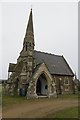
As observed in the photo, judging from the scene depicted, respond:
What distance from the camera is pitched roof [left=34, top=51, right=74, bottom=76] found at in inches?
1858

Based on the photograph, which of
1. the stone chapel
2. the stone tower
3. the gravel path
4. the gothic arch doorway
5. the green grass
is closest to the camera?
the green grass

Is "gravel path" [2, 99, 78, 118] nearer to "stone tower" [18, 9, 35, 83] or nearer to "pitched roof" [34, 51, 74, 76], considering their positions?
"stone tower" [18, 9, 35, 83]

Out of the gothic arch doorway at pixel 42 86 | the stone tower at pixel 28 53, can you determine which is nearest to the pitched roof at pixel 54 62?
the gothic arch doorway at pixel 42 86

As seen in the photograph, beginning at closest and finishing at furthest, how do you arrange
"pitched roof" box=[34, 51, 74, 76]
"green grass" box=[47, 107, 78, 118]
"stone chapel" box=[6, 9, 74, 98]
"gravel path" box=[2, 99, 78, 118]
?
"green grass" box=[47, 107, 78, 118] → "gravel path" box=[2, 99, 78, 118] → "stone chapel" box=[6, 9, 74, 98] → "pitched roof" box=[34, 51, 74, 76]

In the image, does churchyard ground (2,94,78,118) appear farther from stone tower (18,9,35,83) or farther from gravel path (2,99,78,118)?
stone tower (18,9,35,83)

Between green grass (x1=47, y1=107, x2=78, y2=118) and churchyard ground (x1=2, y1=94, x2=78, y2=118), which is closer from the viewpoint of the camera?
green grass (x1=47, y1=107, x2=78, y2=118)

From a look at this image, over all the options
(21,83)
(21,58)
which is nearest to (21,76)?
(21,83)

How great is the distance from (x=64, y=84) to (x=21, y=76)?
13.8 meters

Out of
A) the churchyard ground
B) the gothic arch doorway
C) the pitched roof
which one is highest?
the pitched roof

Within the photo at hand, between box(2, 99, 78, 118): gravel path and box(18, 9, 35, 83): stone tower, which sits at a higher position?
box(18, 9, 35, 83): stone tower

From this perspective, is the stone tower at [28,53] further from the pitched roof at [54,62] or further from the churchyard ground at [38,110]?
the churchyard ground at [38,110]

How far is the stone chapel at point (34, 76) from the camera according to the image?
3897 cm

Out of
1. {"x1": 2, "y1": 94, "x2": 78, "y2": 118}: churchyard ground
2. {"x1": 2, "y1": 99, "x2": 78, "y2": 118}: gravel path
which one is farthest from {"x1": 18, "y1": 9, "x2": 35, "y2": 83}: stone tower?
{"x1": 2, "y1": 99, "x2": 78, "y2": 118}: gravel path

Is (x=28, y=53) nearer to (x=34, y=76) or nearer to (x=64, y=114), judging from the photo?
(x=34, y=76)
